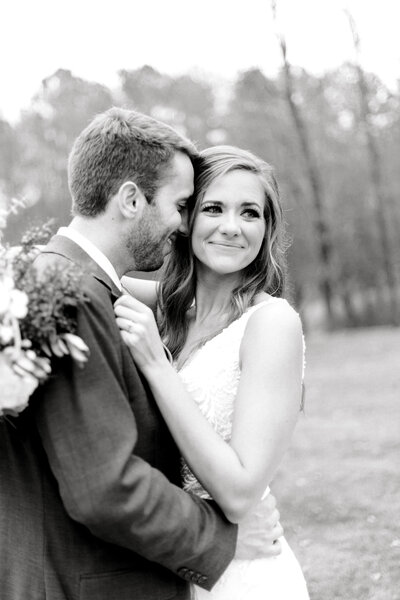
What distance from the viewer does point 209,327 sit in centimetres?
362

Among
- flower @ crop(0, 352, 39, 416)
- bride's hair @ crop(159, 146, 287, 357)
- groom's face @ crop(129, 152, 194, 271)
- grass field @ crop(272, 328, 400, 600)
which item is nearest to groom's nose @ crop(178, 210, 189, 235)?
bride's hair @ crop(159, 146, 287, 357)

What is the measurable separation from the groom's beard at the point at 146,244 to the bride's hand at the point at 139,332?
10.3 inches

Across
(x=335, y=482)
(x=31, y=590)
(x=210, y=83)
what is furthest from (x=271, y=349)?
(x=210, y=83)

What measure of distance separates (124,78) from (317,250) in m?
11.0

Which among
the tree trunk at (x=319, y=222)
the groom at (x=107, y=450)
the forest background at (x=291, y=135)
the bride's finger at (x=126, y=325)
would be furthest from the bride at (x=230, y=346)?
the tree trunk at (x=319, y=222)

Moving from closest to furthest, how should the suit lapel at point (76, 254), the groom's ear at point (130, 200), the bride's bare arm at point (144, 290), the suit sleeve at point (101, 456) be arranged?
the suit sleeve at point (101, 456) → the suit lapel at point (76, 254) → the groom's ear at point (130, 200) → the bride's bare arm at point (144, 290)

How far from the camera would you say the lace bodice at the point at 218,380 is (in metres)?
3.19

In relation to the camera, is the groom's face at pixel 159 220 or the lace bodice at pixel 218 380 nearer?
the groom's face at pixel 159 220

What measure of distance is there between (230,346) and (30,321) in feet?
4.16

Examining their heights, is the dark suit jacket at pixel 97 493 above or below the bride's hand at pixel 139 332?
below

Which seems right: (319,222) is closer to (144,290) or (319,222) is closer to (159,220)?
(144,290)

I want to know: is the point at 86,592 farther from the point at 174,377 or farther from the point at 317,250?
the point at 317,250

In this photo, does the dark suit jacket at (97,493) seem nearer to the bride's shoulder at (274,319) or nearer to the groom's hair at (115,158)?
the groom's hair at (115,158)

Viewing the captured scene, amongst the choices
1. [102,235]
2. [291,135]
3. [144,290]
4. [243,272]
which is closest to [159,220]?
[102,235]
